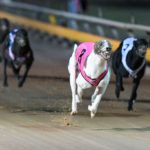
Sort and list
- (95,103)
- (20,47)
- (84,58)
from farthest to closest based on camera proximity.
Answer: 1. (20,47)
2. (84,58)
3. (95,103)

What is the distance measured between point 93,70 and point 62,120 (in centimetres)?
67

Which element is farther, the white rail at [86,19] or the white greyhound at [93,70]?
the white rail at [86,19]

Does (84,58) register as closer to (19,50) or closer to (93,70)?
(93,70)

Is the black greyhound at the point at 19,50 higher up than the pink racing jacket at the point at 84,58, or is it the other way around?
the pink racing jacket at the point at 84,58

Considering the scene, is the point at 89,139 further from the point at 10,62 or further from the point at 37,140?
the point at 10,62

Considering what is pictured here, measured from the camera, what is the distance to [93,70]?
800 centimetres

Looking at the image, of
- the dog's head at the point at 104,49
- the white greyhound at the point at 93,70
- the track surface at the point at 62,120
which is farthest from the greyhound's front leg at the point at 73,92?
the dog's head at the point at 104,49

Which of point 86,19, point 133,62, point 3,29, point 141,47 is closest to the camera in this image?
point 141,47

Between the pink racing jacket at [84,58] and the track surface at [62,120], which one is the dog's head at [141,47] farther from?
the pink racing jacket at [84,58]

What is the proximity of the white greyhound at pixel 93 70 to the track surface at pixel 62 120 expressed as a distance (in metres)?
0.28

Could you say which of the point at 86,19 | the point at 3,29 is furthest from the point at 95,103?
the point at 86,19

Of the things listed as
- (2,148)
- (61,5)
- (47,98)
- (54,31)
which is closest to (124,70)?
(47,98)

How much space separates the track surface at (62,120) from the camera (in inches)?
265

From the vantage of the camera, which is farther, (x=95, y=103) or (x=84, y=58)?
(x=84, y=58)
